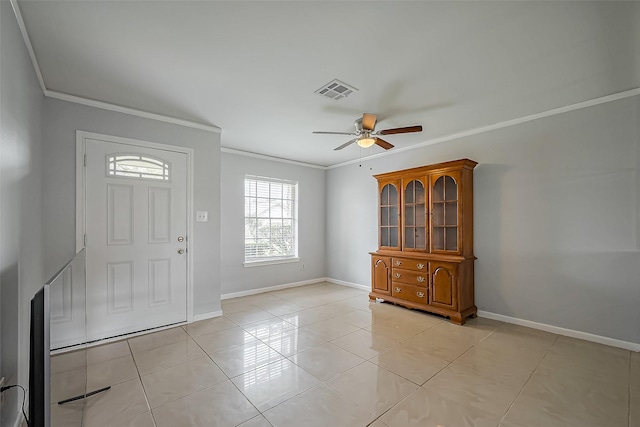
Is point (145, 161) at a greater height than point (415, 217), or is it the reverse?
point (145, 161)

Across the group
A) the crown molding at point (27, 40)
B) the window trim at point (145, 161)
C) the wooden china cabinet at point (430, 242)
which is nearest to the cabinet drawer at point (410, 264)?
the wooden china cabinet at point (430, 242)

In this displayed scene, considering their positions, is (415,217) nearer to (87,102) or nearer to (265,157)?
(265,157)

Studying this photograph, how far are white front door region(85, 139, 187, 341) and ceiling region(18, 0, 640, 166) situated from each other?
651 mm

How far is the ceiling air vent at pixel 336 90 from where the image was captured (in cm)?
271

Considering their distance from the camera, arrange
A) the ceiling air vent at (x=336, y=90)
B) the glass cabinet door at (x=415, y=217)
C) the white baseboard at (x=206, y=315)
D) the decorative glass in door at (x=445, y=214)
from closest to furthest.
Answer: the ceiling air vent at (x=336, y=90)
the white baseboard at (x=206, y=315)
the decorative glass in door at (x=445, y=214)
the glass cabinet door at (x=415, y=217)

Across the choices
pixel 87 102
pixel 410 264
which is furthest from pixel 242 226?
pixel 410 264

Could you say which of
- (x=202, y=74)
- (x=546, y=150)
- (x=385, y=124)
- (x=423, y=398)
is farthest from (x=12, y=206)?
(x=546, y=150)

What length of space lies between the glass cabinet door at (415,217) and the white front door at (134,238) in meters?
3.14

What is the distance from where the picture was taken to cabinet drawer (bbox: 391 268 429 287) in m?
4.01

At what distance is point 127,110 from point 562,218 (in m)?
5.12

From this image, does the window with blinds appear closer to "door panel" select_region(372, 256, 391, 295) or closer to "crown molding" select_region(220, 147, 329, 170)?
"crown molding" select_region(220, 147, 329, 170)

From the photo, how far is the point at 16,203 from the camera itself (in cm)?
193

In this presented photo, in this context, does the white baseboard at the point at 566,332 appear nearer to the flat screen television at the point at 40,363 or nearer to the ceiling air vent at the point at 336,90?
the ceiling air vent at the point at 336,90

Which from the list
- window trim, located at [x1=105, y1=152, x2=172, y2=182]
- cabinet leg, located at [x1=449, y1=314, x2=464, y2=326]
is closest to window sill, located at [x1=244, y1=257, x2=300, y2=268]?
window trim, located at [x1=105, y1=152, x2=172, y2=182]
